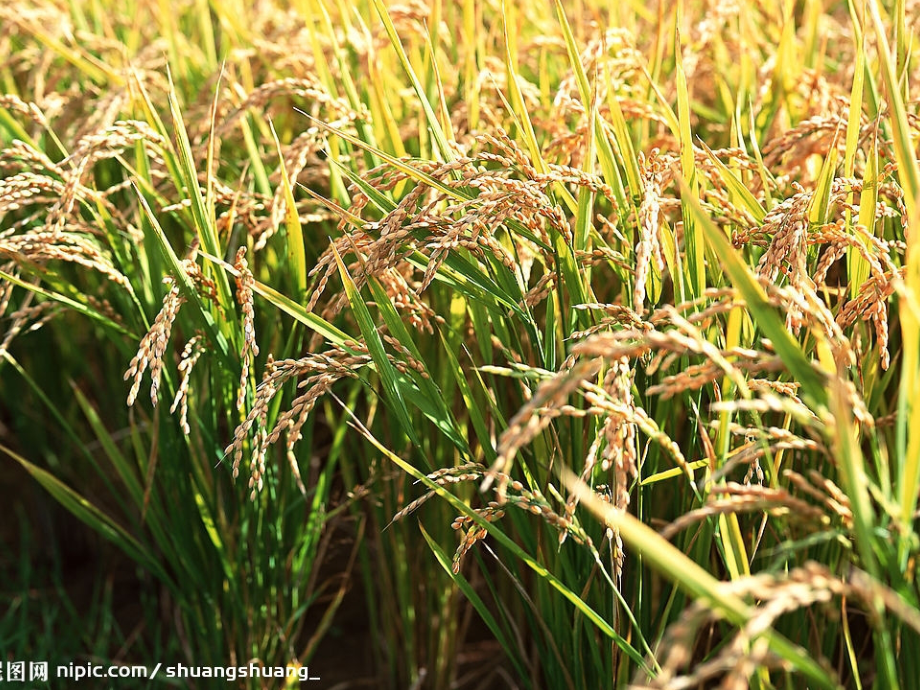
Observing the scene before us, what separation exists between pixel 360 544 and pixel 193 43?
1676 mm

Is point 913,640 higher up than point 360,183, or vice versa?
point 360,183

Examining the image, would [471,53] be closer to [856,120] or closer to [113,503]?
[856,120]

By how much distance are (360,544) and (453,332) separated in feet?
1.96

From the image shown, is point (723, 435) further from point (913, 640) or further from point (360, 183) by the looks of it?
point (360, 183)

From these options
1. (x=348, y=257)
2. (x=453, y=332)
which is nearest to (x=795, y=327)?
(x=453, y=332)

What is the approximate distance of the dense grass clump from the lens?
0.96 m

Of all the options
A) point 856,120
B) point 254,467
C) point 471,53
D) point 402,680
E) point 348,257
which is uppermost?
point 471,53

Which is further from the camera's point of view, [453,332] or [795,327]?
[453,332]

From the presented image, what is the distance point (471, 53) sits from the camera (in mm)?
1774

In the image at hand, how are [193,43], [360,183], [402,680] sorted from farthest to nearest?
[193,43], [402,680], [360,183]

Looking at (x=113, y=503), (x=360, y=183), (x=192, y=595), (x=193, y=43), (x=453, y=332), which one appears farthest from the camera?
(x=113, y=503)

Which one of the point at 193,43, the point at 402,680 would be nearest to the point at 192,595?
the point at 402,680

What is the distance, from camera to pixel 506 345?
4.78 ft

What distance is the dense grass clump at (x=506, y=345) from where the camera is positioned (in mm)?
962
